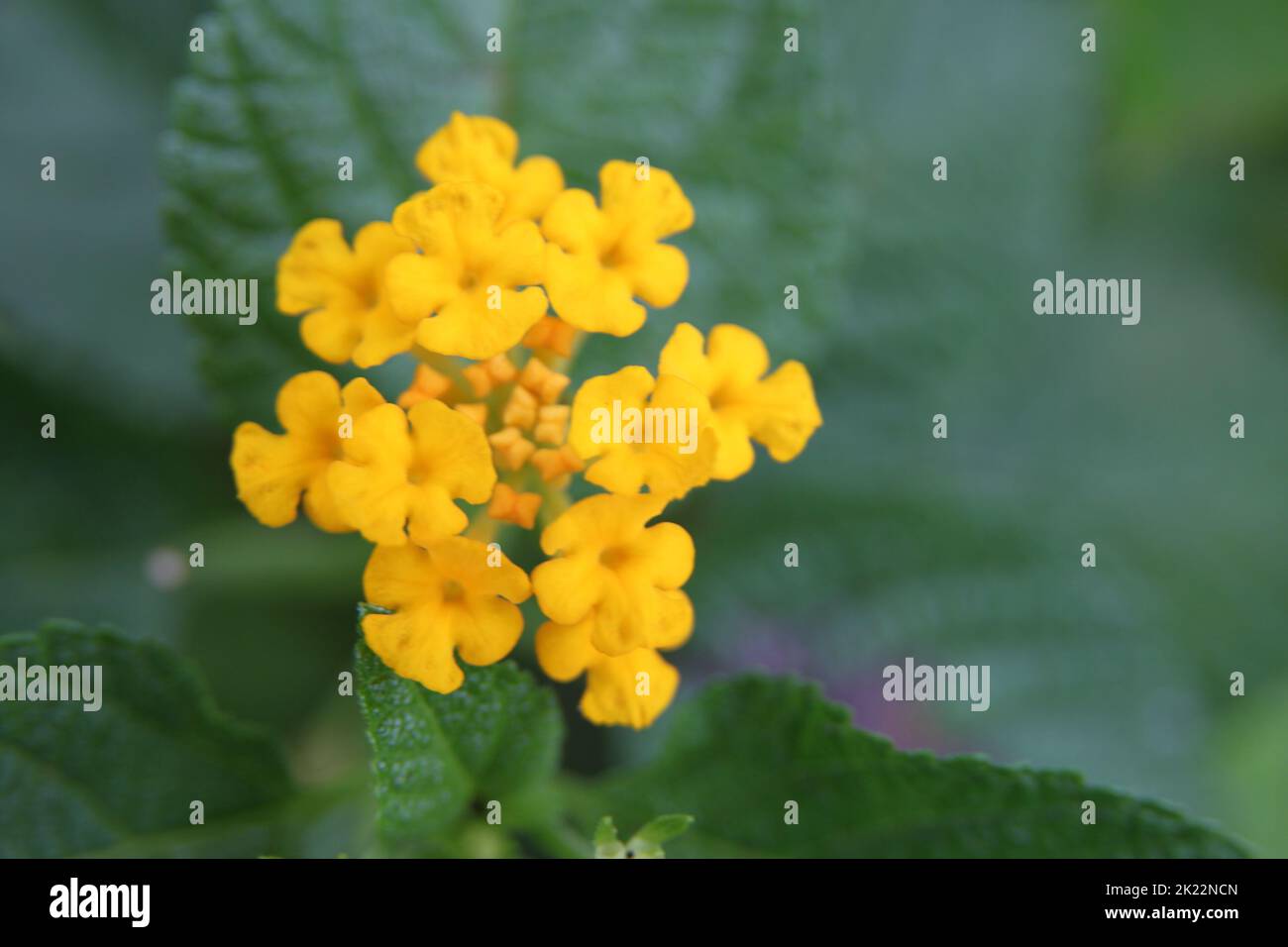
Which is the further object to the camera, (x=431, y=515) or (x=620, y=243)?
(x=620, y=243)

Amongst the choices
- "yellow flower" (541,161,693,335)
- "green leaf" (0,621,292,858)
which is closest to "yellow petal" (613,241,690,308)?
"yellow flower" (541,161,693,335)

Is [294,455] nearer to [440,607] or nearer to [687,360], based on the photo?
[440,607]

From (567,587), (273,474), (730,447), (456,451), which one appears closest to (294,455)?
(273,474)

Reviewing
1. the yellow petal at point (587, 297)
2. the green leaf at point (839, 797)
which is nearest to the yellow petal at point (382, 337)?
the yellow petal at point (587, 297)

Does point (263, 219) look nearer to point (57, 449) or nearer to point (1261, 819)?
point (57, 449)

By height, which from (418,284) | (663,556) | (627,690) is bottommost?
(627,690)

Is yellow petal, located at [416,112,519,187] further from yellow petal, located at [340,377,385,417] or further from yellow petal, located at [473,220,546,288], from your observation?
yellow petal, located at [340,377,385,417]

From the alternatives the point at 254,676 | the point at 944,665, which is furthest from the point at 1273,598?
the point at 254,676
